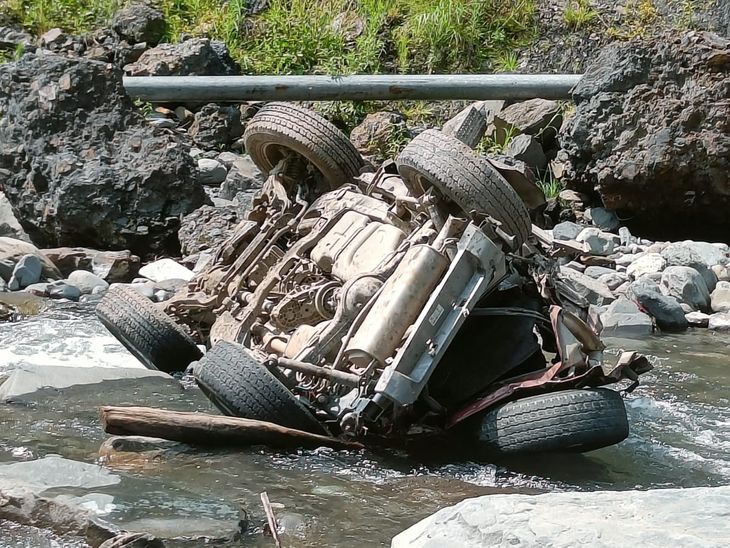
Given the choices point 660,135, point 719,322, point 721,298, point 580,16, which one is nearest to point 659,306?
point 719,322

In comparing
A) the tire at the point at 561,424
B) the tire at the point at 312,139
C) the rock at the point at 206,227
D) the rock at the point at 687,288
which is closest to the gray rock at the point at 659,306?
the rock at the point at 687,288

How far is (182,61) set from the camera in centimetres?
1397

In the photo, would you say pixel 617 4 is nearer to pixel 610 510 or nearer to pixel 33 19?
pixel 33 19

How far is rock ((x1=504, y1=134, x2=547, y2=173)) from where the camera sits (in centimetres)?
1210

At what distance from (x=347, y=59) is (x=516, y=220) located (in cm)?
1021

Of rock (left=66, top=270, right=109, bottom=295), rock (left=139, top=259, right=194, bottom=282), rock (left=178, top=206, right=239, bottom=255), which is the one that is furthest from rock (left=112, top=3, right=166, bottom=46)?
rock (left=66, top=270, right=109, bottom=295)

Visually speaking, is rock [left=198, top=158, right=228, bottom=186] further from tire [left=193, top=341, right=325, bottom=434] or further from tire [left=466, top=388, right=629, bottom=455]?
tire [left=466, top=388, right=629, bottom=455]

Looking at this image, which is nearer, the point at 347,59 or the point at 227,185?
the point at 227,185

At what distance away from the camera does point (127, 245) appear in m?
10.6

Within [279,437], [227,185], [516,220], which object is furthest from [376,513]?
[227,185]

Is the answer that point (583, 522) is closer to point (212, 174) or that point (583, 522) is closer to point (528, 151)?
point (528, 151)

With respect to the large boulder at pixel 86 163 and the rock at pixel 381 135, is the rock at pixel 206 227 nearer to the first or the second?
the large boulder at pixel 86 163

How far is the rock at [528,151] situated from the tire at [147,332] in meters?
6.44

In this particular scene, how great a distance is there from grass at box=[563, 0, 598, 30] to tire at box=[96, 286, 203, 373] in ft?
33.4
